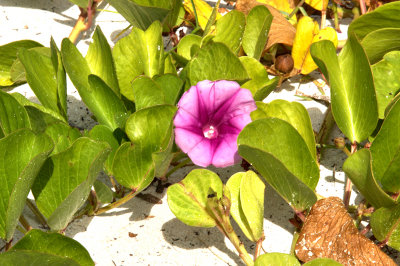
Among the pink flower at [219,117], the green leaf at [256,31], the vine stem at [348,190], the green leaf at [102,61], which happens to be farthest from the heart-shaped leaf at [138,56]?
the vine stem at [348,190]

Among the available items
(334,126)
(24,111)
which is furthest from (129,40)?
(334,126)

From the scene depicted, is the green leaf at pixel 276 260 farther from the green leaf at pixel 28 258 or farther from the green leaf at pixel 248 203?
the green leaf at pixel 28 258

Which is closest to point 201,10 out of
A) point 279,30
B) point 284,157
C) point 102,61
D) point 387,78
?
point 279,30

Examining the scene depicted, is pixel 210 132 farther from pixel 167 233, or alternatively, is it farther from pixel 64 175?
pixel 64 175

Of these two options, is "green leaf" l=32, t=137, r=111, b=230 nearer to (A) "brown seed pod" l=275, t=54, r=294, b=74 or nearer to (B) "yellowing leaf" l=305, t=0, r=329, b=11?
(A) "brown seed pod" l=275, t=54, r=294, b=74

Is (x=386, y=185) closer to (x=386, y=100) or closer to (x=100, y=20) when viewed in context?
(x=386, y=100)

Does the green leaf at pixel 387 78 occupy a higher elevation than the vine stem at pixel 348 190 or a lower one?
higher
